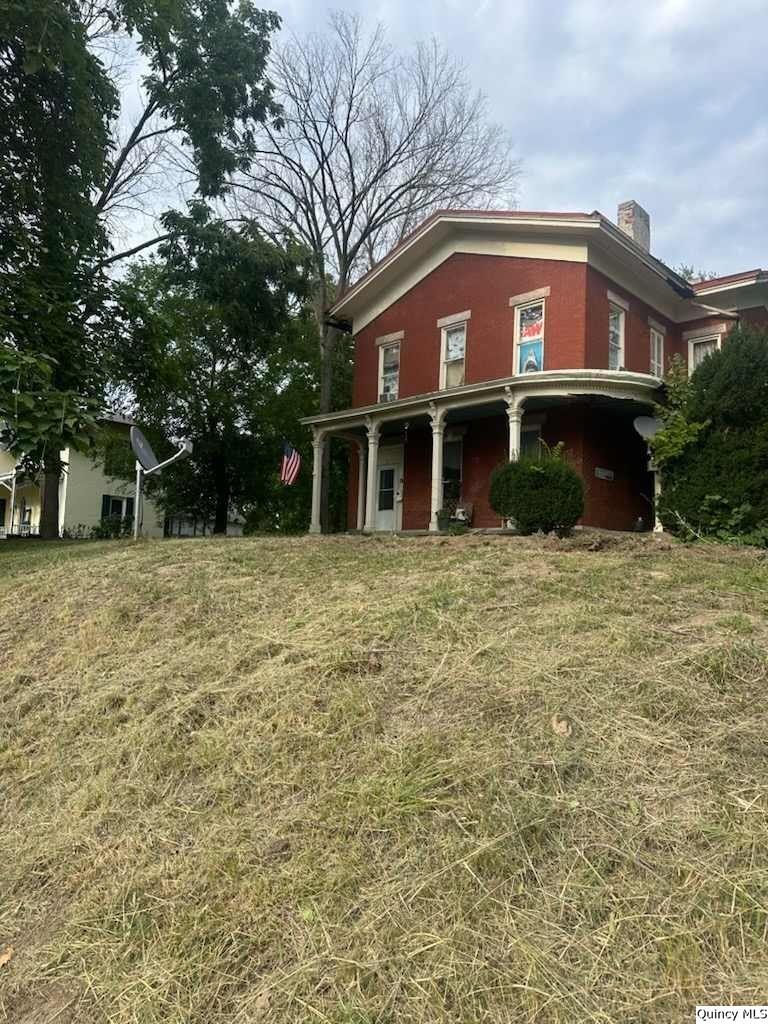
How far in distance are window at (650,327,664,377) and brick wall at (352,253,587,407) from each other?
3.14 metres

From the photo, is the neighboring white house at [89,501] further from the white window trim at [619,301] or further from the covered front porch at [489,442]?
the white window trim at [619,301]

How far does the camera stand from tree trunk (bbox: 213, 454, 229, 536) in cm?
2356

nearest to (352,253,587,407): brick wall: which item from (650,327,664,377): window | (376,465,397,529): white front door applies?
(376,465,397,529): white front door

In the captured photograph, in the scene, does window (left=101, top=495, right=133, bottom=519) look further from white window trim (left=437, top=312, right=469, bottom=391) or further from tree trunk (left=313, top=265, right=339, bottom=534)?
white window trim (left=437, top=312, right=469, bottom=391)

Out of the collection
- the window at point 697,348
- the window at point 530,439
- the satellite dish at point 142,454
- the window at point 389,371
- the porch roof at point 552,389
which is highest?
the window at point 697,348

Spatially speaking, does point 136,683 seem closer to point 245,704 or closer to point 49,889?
point 245,704

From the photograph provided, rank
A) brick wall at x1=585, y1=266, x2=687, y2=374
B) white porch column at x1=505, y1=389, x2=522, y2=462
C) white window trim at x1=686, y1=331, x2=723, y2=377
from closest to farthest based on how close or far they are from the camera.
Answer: white porch column at x1=505, y1=389, x2=522, y2=462
brick wall at x1=585, y1=266, x2=687, y2=374
white window trim at x1=686, y1=331, x2=723, y2=377

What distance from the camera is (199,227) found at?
57.1 ft

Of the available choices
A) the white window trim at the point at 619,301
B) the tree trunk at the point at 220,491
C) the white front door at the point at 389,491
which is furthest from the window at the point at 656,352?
the tree trunk at the point at 220,491

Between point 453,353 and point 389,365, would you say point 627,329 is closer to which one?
point 453,353

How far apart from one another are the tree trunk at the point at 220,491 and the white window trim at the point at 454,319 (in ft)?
33.1

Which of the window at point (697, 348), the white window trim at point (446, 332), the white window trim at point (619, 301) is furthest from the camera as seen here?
the window at point (697, 348)

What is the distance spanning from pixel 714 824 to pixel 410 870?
106 cm

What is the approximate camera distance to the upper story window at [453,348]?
15891mm
